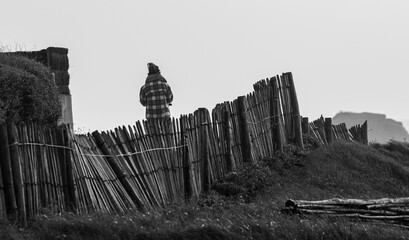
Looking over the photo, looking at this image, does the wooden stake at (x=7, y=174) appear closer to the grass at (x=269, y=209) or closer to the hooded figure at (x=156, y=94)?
the grass at (x=269, y=209)

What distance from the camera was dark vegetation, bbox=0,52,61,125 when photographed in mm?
12852

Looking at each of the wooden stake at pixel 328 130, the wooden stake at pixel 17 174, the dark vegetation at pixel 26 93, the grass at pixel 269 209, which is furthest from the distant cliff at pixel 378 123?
the wooden stake at pixel 17 174

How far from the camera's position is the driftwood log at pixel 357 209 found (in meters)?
11.4

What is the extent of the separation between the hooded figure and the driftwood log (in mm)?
5764

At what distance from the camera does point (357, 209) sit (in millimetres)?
11922

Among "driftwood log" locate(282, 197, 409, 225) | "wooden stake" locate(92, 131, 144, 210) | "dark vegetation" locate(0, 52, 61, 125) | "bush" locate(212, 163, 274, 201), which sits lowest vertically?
"driftwood log" locate(282, 197, 409, 225)

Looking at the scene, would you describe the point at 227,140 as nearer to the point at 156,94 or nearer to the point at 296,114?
the point at 156,94

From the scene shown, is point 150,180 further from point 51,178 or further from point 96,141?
point 51,178

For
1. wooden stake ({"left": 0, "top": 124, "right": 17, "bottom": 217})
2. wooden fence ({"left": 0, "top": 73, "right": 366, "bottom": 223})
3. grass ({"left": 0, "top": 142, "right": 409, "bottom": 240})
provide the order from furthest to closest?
wooden fence ({"left": 0, "top": 73, "right": 366, "bottom": 223}), wooden stake ({"left": 0, "top": 124, "right": 17, "bottom": 217}), grass ({"left": 0, "top": 142, "right": 409, "bottom": 240})

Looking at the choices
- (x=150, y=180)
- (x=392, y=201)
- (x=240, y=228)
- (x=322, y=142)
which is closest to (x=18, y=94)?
(x=150, y=180)

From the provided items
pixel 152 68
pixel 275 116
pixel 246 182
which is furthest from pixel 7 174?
pixel 275 116

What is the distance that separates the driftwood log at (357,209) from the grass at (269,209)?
384mm

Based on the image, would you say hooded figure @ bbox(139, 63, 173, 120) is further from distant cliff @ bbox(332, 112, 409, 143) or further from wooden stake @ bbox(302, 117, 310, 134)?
distant cliff @ bbox(332, 112, 409, 143)

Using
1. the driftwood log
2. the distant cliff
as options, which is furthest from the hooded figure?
the distant cliff
